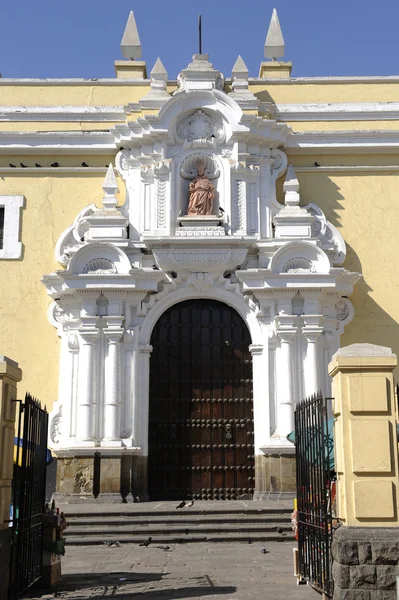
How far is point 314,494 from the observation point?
24.6 ft

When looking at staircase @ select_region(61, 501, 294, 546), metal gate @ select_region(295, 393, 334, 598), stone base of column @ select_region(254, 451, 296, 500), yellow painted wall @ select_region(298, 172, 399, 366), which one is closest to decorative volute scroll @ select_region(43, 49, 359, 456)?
stone base of column @ select_region(254, 451, 296, 500)

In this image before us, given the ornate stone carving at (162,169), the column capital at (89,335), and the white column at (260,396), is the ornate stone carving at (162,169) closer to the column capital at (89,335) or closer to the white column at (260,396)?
the column capital at (89,335)

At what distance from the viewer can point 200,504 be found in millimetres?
13328

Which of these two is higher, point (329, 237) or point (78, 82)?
point (78, 82)

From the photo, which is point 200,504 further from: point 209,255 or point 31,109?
point 31,109

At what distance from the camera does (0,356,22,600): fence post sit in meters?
7.02

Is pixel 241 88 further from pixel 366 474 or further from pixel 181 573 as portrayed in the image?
pixel 366 474

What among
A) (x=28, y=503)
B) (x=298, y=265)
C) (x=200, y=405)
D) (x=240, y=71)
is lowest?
(x=28, y=503)

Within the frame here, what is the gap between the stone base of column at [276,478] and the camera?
13633mm

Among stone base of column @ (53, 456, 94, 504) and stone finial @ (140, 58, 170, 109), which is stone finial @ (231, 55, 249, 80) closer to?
stone finial @ (140, 58, 170, 109)

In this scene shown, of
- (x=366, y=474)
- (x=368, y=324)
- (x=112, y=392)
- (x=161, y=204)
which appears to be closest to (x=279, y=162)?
(x=161, y=204)

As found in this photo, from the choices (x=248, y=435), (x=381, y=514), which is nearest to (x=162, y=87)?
(x=248, y=435)

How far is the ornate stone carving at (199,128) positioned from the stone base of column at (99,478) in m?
6.37

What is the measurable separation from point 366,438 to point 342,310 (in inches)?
327
